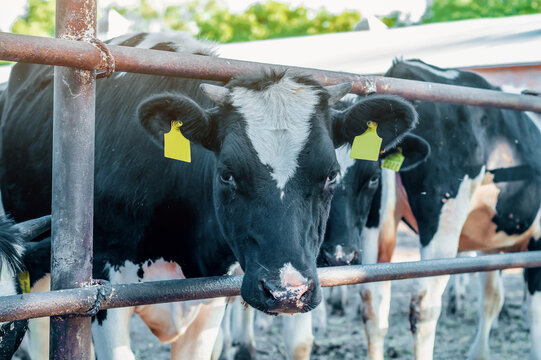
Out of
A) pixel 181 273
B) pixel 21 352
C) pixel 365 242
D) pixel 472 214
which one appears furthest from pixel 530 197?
pixel 21 352

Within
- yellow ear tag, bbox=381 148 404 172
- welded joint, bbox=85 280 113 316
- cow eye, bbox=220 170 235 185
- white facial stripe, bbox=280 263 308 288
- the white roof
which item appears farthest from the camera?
the white roof

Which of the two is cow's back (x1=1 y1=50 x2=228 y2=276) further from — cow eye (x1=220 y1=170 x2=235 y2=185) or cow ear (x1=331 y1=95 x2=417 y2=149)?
cow ear (x1=331 y1=95 x2=417 y2=149)

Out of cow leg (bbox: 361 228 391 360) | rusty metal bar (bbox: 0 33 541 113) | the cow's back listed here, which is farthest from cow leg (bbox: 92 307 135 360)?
cow leg (bbox: 361 228 391 360)

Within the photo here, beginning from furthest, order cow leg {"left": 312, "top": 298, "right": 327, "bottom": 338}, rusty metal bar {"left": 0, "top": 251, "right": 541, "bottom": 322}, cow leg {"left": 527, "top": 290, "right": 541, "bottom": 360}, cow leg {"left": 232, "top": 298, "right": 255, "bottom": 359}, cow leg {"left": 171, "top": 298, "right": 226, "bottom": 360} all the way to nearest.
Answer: cow leg {"left": 312, "top": 298, "right": 327, "bottom": 338} < cow leg {"left": 232, "top": 298, "right": 255, "bottom": 359} < cow leg {"left": 527, "top": 290, "right": 541, "bottom": 360} < cow leg {"left": 171, "top": 298, "right": 226, "bottom": 360} < rusty metal bar {"left": 0, "top": 251, "right": 541, "bottom": 322}

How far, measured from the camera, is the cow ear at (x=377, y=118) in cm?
236

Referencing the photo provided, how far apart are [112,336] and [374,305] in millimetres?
1982

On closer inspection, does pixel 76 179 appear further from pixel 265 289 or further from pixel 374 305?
pixel 374 305

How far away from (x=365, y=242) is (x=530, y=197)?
1.16m

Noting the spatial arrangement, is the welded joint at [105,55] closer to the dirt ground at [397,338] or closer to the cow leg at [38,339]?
Answer: the cow leg at [38,339]

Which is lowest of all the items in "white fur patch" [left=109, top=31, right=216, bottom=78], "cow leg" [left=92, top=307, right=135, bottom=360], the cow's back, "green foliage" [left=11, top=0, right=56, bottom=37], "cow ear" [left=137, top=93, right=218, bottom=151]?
"cow leg" [left=92, top=307, right=135, bottom=360]

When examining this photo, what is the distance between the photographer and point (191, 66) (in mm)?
2004

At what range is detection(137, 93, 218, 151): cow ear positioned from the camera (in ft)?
7.14

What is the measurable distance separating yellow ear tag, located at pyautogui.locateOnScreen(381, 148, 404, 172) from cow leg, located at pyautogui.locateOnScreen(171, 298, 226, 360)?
1.19 m

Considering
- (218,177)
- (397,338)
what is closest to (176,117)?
(218,177)
